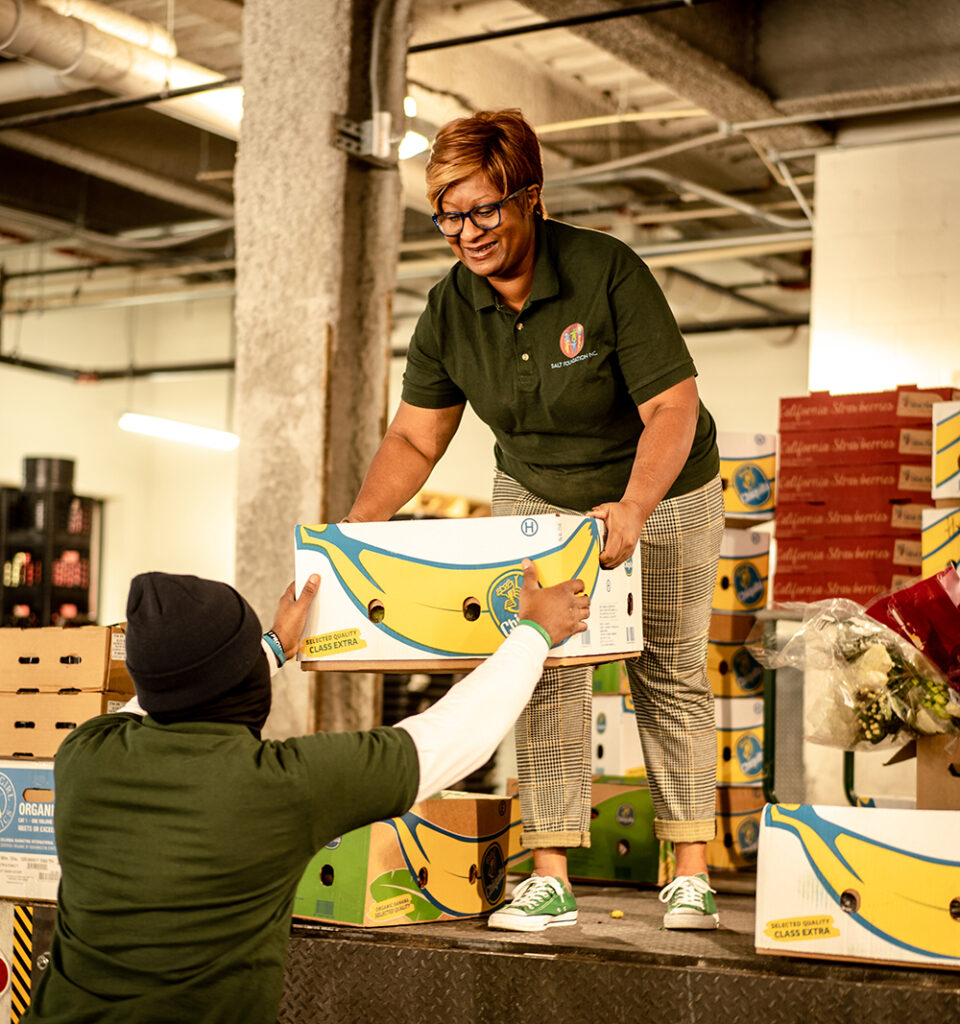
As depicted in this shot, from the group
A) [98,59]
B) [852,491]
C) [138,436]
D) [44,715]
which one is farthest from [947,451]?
[138,436]

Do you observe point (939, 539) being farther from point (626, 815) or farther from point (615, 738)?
point (626, 815)

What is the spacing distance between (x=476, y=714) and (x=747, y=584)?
2.38 m

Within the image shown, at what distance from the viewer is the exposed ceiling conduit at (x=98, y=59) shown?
21.7 feet

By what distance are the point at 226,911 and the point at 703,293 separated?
10848 millimetres

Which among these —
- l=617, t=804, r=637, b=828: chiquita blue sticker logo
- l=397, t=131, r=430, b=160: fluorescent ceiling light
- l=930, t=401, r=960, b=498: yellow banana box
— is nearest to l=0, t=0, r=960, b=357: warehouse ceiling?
l=397, t=131, r=430, b=160: fluorescent ceiling light

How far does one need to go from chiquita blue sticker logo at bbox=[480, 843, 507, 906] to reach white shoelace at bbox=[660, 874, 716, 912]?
1.25 ft

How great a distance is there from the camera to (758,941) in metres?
2.20

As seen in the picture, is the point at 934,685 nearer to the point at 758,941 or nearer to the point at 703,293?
the point at 758,941

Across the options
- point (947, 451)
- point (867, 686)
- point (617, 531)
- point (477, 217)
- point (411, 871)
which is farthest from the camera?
point (947, 451)

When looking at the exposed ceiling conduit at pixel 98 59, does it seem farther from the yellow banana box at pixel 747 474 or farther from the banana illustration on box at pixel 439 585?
the banana illustration on box at pixel 439 585

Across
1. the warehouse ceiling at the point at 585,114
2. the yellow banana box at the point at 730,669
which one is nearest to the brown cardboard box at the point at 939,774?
the yellow banana box at the point at 730,669

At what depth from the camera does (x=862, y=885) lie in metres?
2.16

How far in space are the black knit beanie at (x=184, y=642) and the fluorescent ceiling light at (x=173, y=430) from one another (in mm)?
10140

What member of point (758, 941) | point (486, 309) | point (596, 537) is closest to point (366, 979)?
point (758, 941)
